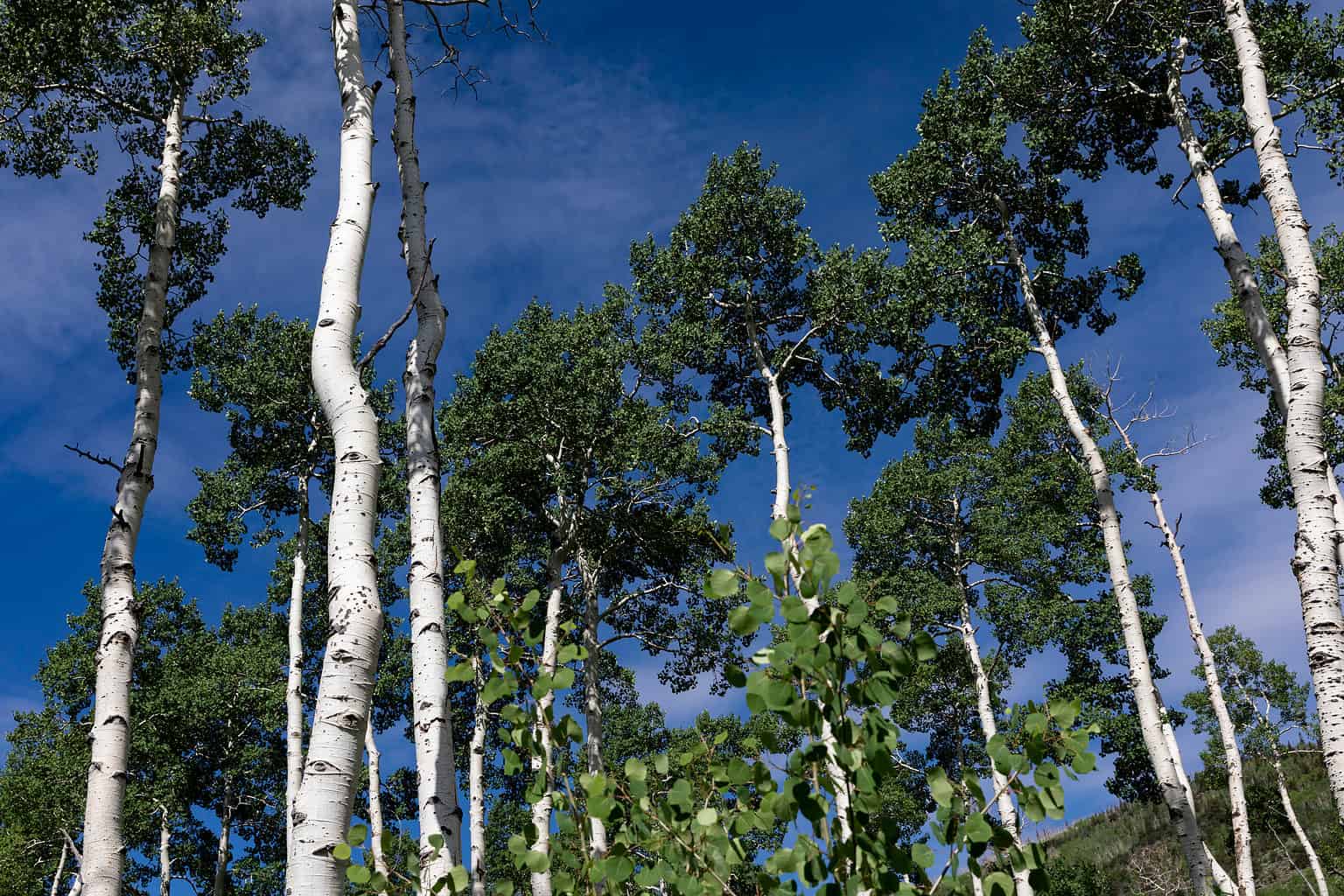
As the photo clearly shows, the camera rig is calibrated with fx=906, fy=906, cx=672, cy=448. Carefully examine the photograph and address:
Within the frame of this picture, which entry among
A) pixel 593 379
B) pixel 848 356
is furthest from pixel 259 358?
pixel 848 356

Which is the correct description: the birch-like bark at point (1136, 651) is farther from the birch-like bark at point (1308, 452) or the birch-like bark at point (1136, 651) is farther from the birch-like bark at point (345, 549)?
the birch-like bark at point (345, 549)

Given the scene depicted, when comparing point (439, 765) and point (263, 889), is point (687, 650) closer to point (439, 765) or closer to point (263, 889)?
point (263, 889)

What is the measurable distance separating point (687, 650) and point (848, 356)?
7384 mm

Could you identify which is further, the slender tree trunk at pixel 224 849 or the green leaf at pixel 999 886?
the slender tree trunk at pixel 224 849

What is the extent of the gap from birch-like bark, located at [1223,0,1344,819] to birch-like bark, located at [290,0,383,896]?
6576 millimetres

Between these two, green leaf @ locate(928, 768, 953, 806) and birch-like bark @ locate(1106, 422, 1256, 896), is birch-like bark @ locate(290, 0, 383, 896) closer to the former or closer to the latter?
green leaf @ locate(928, 768, 953, 806)

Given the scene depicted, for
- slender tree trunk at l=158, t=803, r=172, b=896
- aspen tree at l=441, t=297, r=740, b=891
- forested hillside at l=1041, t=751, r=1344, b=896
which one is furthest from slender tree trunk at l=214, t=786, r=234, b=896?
forested hillside at l=1041, t=751, r=1344, b=896

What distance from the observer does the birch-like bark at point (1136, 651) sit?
36.3ft

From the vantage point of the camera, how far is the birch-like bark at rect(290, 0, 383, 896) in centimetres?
337

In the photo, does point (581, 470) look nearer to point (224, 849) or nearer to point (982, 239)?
point (982, 239)

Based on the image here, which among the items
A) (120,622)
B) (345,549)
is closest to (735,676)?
(345,549)

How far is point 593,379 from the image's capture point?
19.2m

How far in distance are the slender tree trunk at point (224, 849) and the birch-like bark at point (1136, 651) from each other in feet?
74.9

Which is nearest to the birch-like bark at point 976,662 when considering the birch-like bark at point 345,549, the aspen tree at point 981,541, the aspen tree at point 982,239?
the aspen tree at point 981,541
